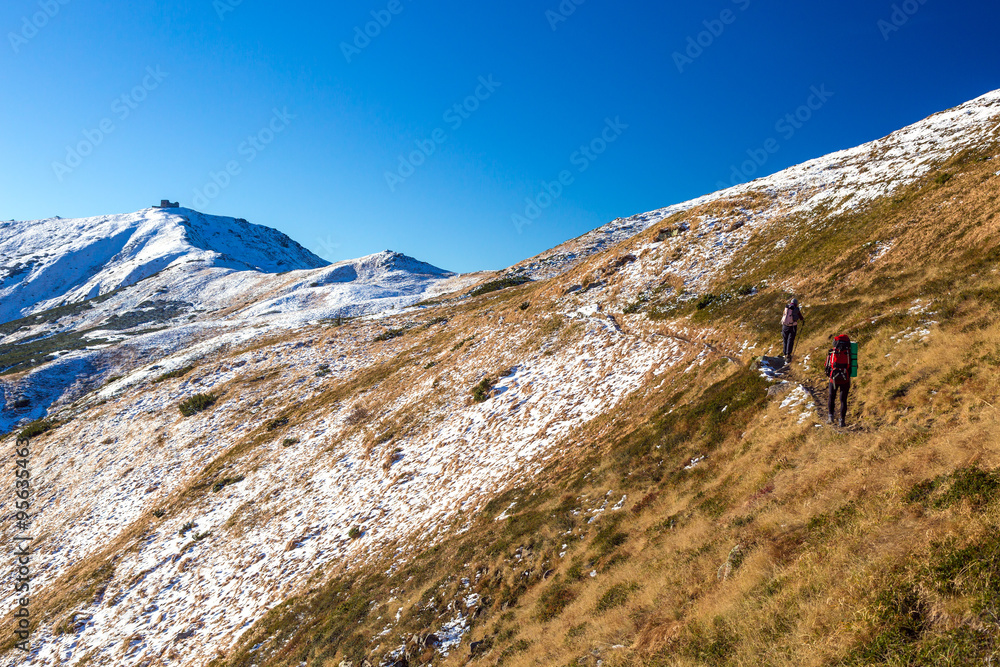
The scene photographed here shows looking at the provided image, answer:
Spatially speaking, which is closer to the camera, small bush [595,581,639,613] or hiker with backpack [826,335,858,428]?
small bush [595,581,639,613]

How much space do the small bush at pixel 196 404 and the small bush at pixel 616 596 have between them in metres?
39.6

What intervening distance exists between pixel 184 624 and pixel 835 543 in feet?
73.9

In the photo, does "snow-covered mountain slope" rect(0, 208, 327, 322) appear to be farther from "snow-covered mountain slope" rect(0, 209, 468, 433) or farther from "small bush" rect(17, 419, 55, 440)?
"small bush" rect(17, 419, 55, 440)

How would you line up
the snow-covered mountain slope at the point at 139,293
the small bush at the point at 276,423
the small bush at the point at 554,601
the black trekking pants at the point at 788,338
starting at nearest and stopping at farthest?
the small bush at the point at 554,601, the black trekking pants at the point at 788,338, the small bush at the point at 276,423, the snow-covered mountain slope at the point at 139,293

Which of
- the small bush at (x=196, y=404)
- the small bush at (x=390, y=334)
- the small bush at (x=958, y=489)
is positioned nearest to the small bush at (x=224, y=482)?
the small bush at (x=196, y=404)

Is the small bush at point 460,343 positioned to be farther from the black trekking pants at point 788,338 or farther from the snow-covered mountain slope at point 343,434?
the black trekking pants at point 788,338

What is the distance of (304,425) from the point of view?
1229 inches

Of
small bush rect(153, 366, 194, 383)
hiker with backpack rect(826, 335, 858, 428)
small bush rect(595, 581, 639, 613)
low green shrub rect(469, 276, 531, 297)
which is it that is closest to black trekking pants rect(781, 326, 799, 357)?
hiker with backpack rect(826, 335, 858, 428)

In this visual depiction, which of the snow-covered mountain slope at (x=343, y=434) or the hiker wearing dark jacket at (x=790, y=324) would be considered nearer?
the hiker wearing dark jacket at (x=790, y=324)

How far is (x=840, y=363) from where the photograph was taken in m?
10.5

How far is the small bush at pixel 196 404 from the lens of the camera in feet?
124

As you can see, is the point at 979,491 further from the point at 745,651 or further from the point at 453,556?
the point at 453,556

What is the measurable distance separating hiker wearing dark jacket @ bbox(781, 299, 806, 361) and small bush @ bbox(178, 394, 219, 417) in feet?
138

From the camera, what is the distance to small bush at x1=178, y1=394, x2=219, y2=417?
3772cm
